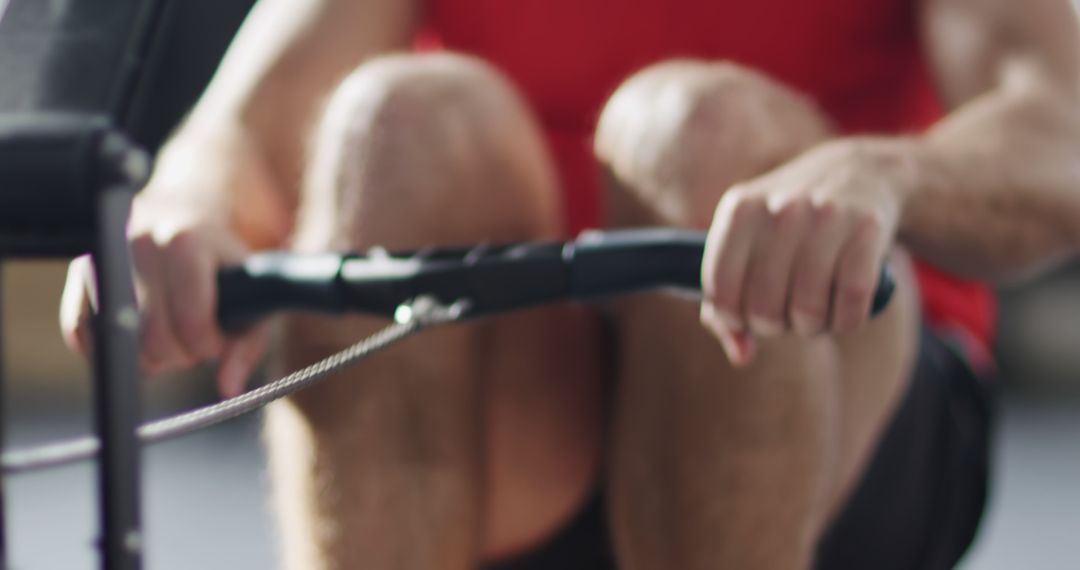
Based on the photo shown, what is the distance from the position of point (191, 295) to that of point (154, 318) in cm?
2

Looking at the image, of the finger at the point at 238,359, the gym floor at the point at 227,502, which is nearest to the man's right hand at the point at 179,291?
the finger at the point at 238,359

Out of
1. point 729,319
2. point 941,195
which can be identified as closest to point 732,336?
point 729,319

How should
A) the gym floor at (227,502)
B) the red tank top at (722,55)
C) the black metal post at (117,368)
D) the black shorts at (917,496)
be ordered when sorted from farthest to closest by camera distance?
1. the gym floor at (227,502)
2. the red tank top at (722,55)
3. the black shorts at (917,496)
4. the black metal post at (117,368)

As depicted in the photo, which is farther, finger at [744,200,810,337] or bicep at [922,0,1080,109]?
bicep at [922,0,1080,109]

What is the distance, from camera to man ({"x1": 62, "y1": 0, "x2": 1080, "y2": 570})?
0.51 meters

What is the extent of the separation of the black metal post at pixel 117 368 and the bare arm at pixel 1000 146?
0.33m

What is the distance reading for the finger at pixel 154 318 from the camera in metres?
0.51

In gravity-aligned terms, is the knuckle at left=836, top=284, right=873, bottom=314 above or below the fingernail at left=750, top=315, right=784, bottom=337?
above

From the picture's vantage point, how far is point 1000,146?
61cm

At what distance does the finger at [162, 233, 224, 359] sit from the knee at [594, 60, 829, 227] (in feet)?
0.66

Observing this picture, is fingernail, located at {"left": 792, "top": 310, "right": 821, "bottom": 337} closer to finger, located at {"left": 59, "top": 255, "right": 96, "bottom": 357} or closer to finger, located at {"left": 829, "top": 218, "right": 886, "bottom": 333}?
finger, located at {"left": 829, "top": 218, "right": 886, "bottom": 333}

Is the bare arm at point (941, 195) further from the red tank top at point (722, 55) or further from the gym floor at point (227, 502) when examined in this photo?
the gym floor at point (227, 502)

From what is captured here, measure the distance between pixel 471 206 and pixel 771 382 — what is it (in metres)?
0.17

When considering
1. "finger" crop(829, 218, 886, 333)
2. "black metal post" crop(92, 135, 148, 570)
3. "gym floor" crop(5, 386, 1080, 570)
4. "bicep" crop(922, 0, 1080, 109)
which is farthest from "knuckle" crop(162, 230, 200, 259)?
"gym floor" crop(5, 386, 1080, 570)
